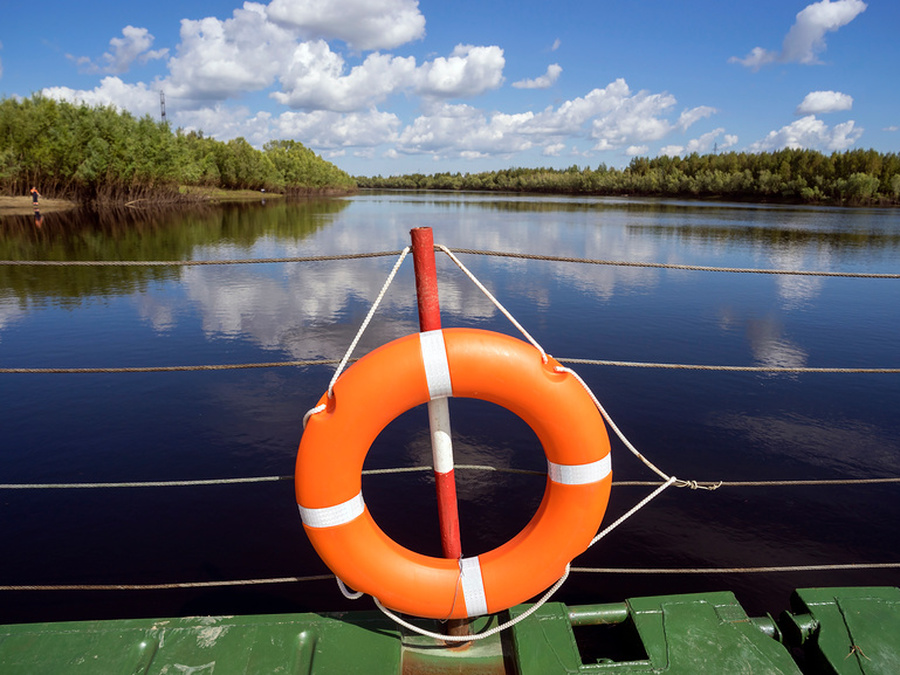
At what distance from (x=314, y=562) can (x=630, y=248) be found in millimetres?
16823

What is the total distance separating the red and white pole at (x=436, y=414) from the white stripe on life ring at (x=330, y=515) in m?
0.26

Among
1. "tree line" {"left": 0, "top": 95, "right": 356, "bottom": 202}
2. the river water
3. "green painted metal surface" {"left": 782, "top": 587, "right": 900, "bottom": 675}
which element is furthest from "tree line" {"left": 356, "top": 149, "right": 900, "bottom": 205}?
"green painted metal surface" {"left": 782, "top": 587, "right": 900, "bottom": 675}

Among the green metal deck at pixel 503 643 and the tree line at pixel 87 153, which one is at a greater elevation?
the tree line at pixel 87 153

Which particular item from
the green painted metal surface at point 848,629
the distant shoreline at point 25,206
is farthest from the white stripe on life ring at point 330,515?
the distant shoreline at point 25,206

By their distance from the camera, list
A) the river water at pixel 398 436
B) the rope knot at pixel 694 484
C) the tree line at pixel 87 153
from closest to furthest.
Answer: the rope knot at pixel 694 484
the river water at pixel 398 436
the tree line at pixel 87 153

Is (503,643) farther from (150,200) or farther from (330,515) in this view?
(150,200)

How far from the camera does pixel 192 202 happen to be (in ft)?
145

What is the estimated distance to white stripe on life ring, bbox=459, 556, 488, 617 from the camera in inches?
62.2

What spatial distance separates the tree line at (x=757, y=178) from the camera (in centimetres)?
4888

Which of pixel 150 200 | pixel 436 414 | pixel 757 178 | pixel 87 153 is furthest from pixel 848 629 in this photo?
pixel 757 178

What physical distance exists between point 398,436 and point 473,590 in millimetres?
4029

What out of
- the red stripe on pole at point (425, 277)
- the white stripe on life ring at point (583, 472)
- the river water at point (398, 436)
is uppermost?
the red stripe on pole at point (425, 277)

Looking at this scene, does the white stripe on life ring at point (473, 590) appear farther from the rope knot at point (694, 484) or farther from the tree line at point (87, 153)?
the tree line at point (87, 153)

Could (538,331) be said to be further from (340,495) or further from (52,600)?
(340,495)
